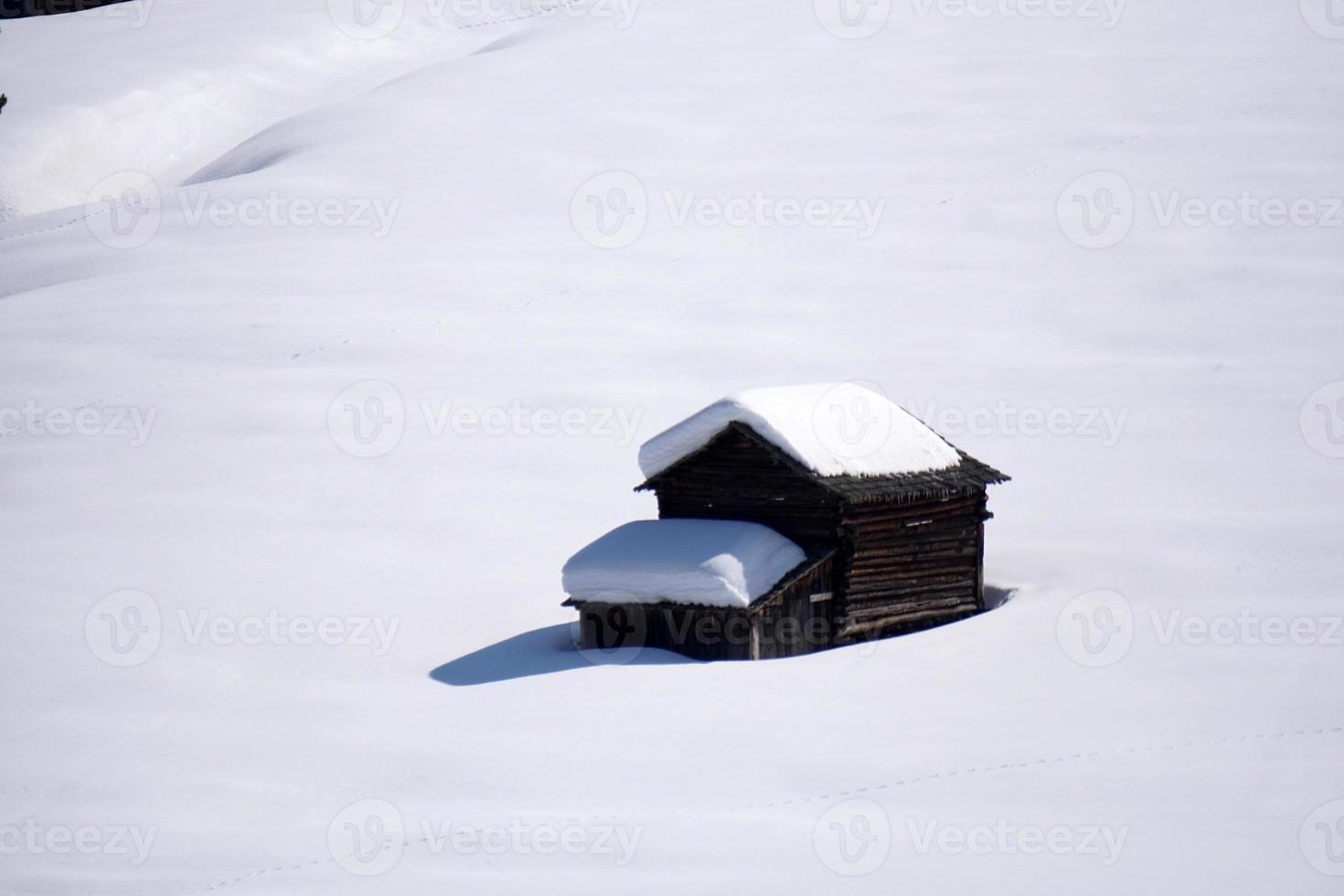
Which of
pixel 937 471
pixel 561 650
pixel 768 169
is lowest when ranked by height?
pixel 561 650

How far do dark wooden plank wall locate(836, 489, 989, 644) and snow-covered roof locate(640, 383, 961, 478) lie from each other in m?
0.63

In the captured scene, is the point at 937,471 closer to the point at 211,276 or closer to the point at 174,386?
the point at 174,386

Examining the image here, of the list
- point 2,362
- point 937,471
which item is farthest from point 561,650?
point 2,362

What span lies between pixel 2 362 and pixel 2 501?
6545 mm

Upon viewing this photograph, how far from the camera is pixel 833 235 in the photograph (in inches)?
1486
